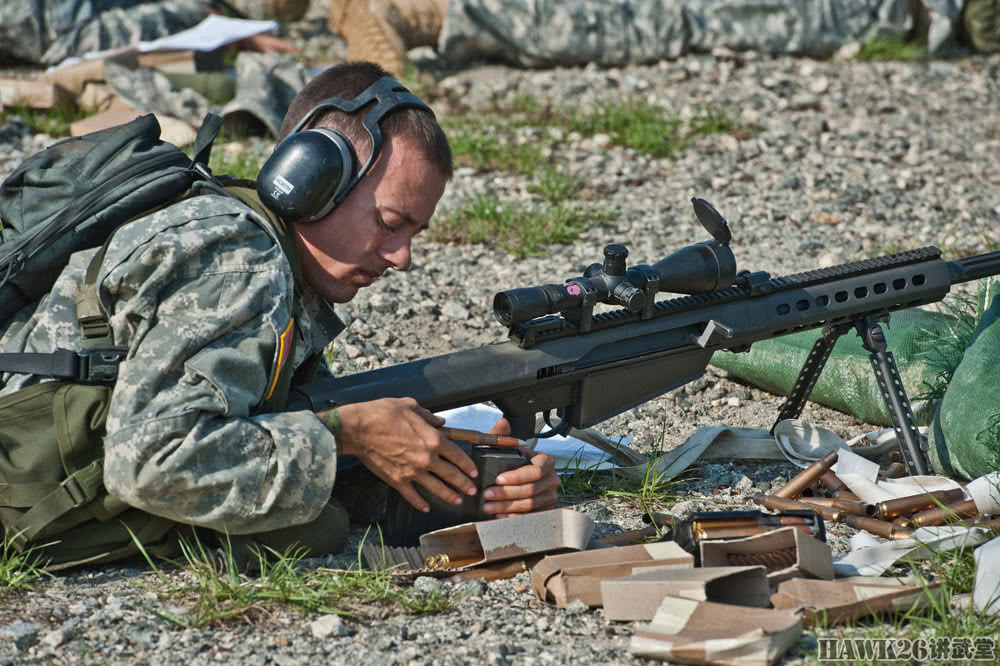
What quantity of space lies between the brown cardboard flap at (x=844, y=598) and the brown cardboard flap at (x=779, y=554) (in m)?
0.08

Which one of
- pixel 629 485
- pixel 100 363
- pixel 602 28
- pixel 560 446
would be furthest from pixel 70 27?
pixel 100 363

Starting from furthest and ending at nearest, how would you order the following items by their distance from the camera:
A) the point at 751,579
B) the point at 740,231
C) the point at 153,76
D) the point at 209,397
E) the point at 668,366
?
1. the point at 153,76
2. the point at 740,231
3. the point at 668,366
4. the point at 751,579
5. the point at 209,397

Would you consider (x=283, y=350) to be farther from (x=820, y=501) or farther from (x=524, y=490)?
(x=820, y=501)

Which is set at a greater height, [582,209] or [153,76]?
[153,76]

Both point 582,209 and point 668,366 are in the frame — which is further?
point 582,209

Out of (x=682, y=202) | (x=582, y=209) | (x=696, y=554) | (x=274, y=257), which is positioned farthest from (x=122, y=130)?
(x=682, y=202)

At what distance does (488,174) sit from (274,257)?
533cm

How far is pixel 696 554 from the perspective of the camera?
11.3 feet

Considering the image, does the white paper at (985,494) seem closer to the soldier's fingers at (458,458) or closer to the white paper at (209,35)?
the soldier's fingers at (458,458)

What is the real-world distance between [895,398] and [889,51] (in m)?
8.61

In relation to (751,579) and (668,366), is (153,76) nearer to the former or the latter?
(668,366)

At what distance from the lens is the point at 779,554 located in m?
3.46

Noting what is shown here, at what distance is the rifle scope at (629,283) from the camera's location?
12.7 ft

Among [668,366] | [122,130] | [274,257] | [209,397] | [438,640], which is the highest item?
[122,130]
